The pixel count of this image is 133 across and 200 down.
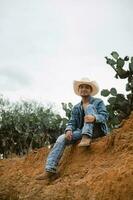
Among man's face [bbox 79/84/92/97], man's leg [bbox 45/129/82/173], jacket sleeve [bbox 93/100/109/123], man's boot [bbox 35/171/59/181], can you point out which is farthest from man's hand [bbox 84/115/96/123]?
man's boot [bbox 35/171/59/181]

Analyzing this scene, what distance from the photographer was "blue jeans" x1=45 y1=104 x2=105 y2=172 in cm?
784

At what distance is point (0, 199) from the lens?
8.97 m

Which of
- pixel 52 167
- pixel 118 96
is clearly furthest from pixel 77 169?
pixel 118 96

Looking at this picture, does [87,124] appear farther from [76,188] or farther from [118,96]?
[118,96]

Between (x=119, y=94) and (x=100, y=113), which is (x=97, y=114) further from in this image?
(x=119, y=94)

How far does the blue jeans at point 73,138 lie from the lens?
784cm

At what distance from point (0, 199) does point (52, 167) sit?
152cm

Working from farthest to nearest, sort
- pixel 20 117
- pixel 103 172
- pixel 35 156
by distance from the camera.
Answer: pixel 20 117 → pixel 35 156 → pixel 103 172

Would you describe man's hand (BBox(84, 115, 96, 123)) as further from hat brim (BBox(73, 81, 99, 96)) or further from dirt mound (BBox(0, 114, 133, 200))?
hat brim (BBox(73, 81, 99, 96))

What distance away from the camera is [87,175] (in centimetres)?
737

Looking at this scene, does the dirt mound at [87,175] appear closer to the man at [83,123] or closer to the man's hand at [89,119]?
the man at [83,123]

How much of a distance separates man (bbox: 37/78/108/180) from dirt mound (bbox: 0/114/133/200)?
0.71 feet

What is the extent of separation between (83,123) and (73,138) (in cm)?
37

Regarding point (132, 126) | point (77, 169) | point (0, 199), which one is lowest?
point (0, 199)
